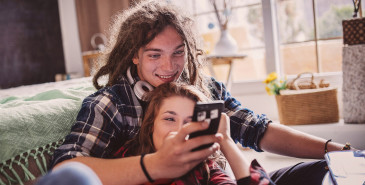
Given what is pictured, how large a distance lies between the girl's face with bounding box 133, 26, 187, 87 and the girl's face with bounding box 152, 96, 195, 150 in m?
0.16

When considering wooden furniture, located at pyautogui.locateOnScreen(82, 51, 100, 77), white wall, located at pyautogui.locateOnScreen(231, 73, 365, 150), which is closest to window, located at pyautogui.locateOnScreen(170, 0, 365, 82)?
white wall, located at pyautogui.locateOnScreen(231, 73, 365, 150)

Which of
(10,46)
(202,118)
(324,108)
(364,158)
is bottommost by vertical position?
(324,108)

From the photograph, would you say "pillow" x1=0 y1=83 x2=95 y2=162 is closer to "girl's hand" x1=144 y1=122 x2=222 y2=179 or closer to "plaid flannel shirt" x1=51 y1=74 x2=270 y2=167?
"plaid flannel shirt" x1=51 y1=74 x2=270 y2=167

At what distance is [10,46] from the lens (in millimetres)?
4004

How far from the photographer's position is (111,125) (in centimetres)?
104

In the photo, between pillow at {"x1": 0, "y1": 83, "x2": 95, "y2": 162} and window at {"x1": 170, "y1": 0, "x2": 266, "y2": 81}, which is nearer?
pillow at {"x1": 0, "y1": 83, "x2": 95, "y2": 162}

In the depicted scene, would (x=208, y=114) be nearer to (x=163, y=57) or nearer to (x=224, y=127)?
(x=224, y=127)

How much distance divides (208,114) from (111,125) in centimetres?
38

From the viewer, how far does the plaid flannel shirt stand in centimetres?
96

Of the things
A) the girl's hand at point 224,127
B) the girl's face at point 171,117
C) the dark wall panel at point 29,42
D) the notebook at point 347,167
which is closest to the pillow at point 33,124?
the girl's face at point 171,117

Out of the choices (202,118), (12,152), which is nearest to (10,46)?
(12,152)

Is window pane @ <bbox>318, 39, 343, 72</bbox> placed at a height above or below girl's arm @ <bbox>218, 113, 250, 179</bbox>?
above

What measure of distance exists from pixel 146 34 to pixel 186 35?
13 cm

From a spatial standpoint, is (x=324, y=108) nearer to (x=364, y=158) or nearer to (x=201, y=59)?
(x=201, y=59)
